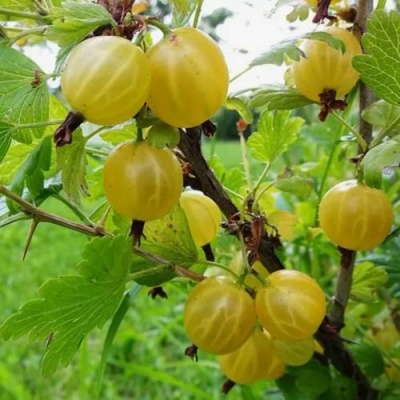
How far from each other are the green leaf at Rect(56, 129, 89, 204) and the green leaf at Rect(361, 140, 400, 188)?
0.69ft

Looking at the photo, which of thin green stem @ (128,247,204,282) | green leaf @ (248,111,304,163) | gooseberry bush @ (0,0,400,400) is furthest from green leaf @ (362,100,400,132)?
thin green stem @ (128,247,204,282)

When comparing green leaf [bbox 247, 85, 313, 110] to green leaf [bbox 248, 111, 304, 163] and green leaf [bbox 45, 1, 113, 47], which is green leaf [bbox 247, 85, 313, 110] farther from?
green leaf [bbox 45, 1, 113, 47]

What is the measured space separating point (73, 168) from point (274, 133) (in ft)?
0.78

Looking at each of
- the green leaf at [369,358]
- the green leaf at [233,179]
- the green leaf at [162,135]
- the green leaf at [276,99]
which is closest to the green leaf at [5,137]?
the green leaf at [162,135]

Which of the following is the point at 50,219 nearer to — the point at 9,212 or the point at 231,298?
the point at 9,212

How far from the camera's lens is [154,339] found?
1433 millimetres

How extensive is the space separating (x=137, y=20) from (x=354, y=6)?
0.86ft

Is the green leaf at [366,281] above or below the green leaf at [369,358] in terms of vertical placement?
above

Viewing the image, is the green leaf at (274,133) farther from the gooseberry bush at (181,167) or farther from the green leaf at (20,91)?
the green leaf at (20,91)

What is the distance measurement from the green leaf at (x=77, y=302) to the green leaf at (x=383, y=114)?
23cm

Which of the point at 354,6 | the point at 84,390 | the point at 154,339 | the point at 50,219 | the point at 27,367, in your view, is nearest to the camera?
the point at 50,219

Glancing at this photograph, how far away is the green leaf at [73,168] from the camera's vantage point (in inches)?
18.5

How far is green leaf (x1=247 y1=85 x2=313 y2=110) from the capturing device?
0.56m

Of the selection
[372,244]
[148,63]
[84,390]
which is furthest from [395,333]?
[148,63]
